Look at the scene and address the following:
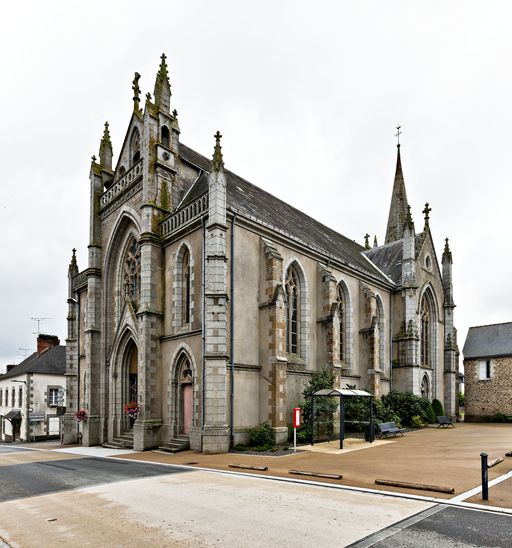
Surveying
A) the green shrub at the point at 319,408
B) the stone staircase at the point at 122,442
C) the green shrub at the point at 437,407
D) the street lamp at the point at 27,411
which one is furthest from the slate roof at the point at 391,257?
the street lamp at the point at 27,411

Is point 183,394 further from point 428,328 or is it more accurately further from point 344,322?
point 428,328

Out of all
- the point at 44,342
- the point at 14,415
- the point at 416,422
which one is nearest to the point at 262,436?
the point at 416,422

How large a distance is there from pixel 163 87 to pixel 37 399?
2768 cm

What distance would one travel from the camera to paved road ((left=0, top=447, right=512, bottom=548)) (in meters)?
6.57

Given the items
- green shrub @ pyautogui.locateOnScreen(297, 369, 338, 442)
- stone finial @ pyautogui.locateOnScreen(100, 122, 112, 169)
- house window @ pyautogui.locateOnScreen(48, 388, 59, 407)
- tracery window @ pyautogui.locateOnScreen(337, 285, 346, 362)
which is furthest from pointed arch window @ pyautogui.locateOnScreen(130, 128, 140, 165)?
house window @ pyautogui.locateOnScreen(48, 388, 59, 407)

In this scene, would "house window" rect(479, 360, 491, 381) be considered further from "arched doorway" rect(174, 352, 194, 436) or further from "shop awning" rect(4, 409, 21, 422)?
"shop awning" rect(4, 409, 21, 422)

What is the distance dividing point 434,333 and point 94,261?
78.0ft

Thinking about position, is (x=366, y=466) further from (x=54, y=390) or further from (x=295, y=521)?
(x=54, y=390)

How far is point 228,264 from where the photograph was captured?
18.3m

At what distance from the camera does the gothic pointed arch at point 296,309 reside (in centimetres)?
2191

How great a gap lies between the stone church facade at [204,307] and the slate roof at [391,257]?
1072 mm

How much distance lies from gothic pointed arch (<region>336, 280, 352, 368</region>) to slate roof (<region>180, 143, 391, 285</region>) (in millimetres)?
1595

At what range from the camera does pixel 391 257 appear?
34.9 meters

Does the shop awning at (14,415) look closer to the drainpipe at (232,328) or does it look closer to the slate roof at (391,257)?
the drainpipe at (232,328)
